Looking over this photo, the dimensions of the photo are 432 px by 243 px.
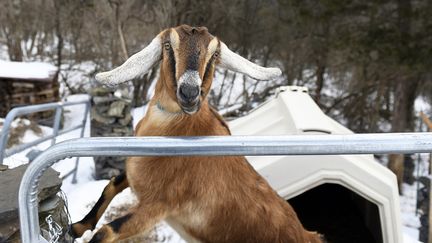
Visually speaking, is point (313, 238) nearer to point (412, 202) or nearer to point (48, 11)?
point (412, 202)

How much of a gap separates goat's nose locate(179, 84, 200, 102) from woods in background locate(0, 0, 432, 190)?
8928 millimetres

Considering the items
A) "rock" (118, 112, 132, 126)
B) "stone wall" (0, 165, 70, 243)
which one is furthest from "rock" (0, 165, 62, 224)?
"rock" (118, 112, 132, 126)

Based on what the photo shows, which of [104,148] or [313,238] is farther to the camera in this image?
[313,238]

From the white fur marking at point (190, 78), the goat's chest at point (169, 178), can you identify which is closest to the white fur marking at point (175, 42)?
the white fur marking at point (190, 78)

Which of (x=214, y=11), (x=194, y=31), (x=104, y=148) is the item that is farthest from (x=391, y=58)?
(x=104, y=148)

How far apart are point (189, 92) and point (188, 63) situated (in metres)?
0.17

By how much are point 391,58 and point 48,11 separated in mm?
10512

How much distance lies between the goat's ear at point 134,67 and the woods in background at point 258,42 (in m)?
8.73

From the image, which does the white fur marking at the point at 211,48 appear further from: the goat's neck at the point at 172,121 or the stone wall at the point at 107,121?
the stone wall at the point at 107,121

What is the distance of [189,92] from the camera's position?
4.84 feet

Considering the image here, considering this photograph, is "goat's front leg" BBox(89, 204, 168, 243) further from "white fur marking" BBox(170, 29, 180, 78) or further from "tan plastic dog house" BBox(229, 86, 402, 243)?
"tan plastic dog house" BBox(229, 86, 402, 243)

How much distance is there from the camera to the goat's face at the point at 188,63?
1.50m

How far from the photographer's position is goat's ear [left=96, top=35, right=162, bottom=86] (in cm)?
158

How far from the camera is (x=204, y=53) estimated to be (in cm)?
168
